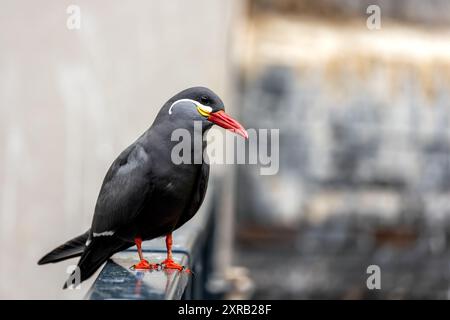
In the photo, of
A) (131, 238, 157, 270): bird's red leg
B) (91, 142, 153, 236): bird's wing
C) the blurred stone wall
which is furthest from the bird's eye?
the blurred stone wall

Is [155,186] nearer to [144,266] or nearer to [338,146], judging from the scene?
[144,266]

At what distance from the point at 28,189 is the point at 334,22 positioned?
6.51m

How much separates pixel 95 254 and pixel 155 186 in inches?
11.8

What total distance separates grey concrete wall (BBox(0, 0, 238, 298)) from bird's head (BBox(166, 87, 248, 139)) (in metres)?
2.40

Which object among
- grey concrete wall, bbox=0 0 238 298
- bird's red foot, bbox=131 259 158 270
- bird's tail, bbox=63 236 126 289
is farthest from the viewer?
grey concrete wall, bbox=0 0 238 298

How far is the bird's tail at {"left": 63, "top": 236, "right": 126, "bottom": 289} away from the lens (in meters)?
2.42

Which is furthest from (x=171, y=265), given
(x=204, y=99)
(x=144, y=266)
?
(x=204, y=99)

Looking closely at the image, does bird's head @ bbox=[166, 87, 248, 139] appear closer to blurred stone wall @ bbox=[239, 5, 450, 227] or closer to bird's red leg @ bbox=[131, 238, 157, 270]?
bird's red leg @ bbox=[131, 238, 157, 270]

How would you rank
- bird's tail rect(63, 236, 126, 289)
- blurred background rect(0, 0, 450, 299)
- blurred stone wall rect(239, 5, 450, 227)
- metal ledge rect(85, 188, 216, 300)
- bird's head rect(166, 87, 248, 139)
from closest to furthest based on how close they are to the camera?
metal ledge rect(85, 188, 216, 300), bird's head rect(166, 87, 248, 139), bird's tail rect(63, 236, 126, 289), blurred background rect(0, 0, 450, 299), blurred stone wall rect(239, 5, 450, 227)

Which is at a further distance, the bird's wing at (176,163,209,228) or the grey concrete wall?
the grey concrete wall

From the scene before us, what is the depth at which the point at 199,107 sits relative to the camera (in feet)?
7.22

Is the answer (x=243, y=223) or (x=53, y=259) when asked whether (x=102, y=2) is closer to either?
(x=53, y=259)

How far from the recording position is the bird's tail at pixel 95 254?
95.3 inches

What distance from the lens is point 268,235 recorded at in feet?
33.3
